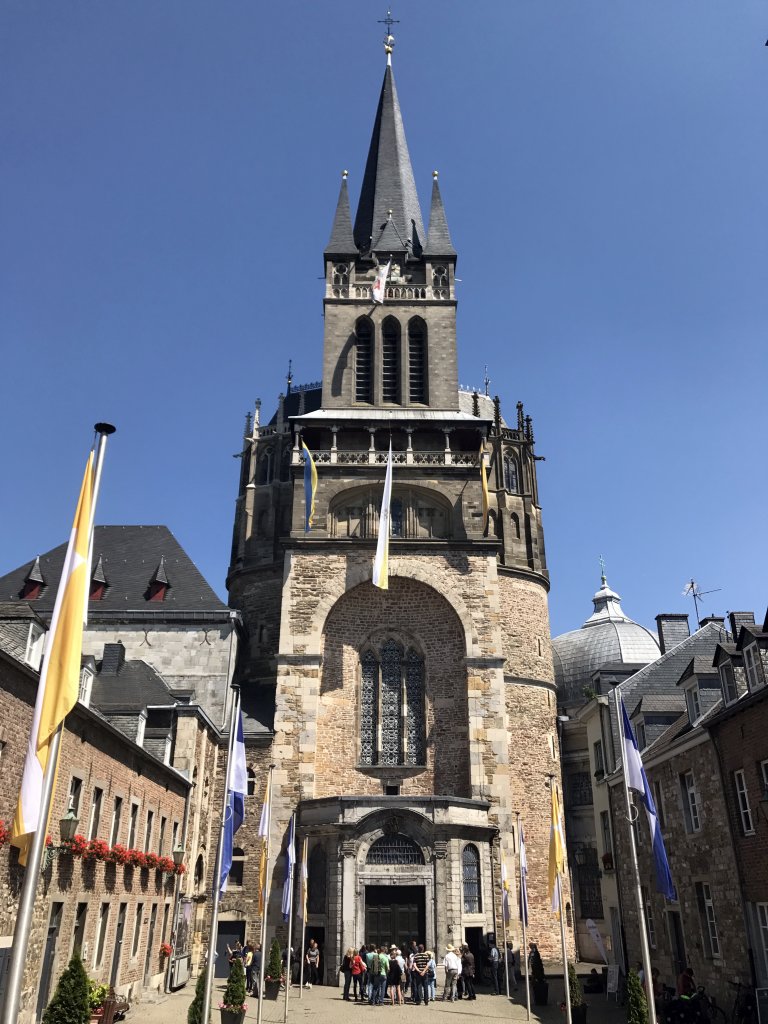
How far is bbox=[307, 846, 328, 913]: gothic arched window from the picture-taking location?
26.7 metres

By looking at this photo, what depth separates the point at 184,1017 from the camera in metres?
18.7

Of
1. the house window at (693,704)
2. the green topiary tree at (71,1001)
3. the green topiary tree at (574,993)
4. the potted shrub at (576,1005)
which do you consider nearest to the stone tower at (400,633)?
the green topiary tree at (574,993)

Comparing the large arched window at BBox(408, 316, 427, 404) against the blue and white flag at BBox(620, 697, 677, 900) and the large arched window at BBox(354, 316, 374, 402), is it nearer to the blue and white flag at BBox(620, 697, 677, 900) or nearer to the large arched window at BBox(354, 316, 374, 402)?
the large arched window at BBox(354, 316, 374, 402)

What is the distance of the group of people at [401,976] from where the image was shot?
21.8 meters

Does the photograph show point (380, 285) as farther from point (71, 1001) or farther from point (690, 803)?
point (71, 1001)

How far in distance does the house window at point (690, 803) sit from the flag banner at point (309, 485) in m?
17.1

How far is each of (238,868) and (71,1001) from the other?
18072 millimetres

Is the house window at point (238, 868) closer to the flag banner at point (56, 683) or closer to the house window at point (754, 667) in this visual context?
the house window at point (754, 667)

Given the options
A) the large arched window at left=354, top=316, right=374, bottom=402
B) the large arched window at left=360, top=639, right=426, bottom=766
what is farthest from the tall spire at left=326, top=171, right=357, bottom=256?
the large arched window at left=360, top=639, right=426, bottom=766

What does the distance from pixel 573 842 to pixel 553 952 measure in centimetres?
932

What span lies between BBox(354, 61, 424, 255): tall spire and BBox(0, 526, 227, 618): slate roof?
1762 cm

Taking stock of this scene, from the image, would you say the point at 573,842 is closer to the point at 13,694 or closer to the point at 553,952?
the point at 553,952

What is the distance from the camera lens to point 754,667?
16766mm

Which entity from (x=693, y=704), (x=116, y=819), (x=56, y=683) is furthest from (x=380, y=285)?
(x=56, y=683)
